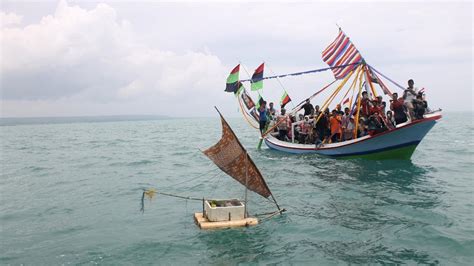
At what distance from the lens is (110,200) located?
605 inches

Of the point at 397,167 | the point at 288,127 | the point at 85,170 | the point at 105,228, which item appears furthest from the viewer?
the point at 288,127

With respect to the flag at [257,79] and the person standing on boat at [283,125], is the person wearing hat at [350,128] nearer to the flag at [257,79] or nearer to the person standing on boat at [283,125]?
the person standing on boat at [283,125]

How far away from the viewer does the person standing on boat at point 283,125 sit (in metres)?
25.9

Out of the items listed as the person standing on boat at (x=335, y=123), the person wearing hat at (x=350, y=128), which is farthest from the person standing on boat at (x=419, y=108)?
the person standing on boat at (x=335, y=123)

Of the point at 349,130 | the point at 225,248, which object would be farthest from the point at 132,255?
the point at 349,130

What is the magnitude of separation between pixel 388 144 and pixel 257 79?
11.3 meters

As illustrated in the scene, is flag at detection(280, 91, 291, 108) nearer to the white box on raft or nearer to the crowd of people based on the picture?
the crowd of people

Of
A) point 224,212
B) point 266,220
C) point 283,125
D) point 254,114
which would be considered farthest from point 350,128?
point 224,212

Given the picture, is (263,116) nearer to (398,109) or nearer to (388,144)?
(388,144)

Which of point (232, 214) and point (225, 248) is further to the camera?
point (232, 214)

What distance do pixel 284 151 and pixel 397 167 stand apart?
7.73 m

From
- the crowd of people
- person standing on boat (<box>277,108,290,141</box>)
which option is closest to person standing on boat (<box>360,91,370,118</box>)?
the crowd of people

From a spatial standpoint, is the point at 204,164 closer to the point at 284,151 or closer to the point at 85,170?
the point at 284,151

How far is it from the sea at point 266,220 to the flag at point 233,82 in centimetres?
912
